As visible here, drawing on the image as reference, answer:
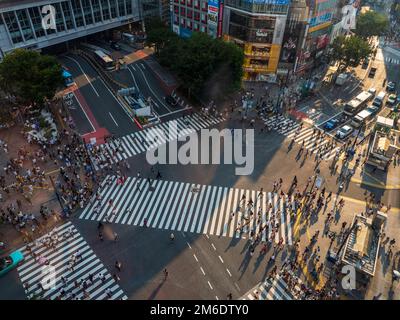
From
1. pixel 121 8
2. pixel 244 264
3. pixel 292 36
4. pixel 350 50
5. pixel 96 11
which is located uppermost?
pixel 292 36

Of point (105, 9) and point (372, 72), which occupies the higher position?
point (105, 9)

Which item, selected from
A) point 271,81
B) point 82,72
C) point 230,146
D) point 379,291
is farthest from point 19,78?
point 379,291

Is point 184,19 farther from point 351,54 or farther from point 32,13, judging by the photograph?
point 351,54

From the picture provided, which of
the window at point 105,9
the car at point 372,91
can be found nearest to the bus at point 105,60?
the window at point 105,9

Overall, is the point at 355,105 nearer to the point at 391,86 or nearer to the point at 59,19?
the point at 391,86

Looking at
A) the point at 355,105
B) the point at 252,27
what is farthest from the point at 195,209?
the point at 252,27

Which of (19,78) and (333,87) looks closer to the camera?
(19,78)

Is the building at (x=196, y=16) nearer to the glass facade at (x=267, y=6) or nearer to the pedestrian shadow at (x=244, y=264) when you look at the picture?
the glass facade at (x=267, y=6)
